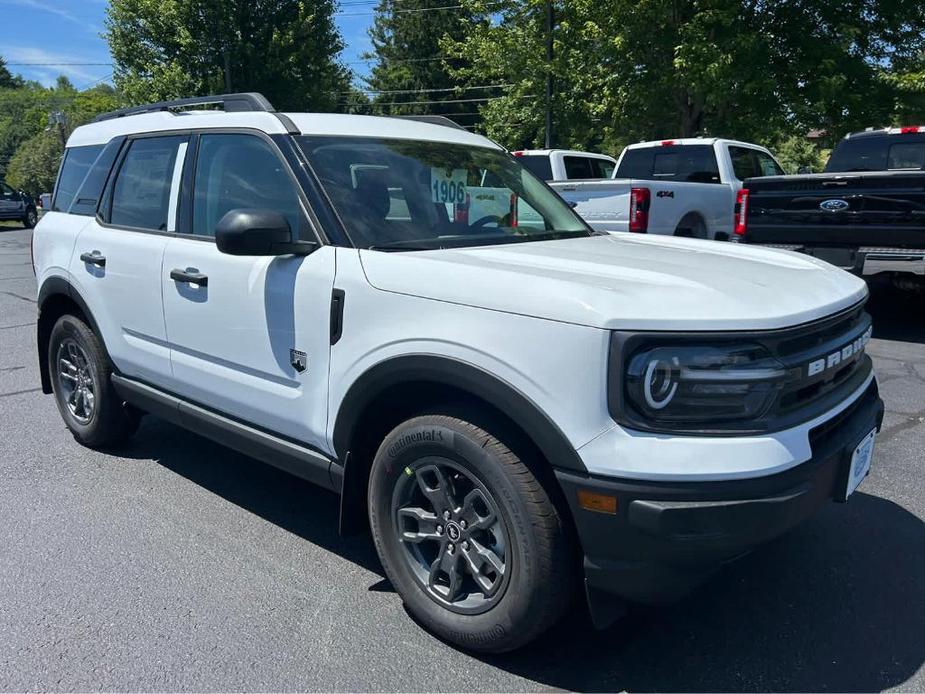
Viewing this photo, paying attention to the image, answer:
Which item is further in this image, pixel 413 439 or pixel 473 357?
pixel 413 439

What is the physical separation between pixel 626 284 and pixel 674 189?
7856mm

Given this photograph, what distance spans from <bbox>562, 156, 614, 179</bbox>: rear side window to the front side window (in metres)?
8.77

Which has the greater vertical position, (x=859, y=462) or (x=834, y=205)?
(x=834, y=205)

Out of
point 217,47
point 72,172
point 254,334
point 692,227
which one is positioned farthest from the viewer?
point 217,47

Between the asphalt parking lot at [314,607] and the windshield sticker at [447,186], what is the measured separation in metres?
1.64

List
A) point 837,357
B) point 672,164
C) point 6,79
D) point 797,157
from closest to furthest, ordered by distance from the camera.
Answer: point 837,357, point 672,164, point 797,157, point 6,79

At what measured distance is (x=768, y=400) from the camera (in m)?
2.27

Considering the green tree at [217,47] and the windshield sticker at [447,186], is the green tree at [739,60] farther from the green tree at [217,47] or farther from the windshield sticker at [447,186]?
the green tree at [217,47]

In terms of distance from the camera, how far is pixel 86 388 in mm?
4656

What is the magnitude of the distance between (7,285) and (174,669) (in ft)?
39.7

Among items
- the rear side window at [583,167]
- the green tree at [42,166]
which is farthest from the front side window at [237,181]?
the green tree at [42,166]

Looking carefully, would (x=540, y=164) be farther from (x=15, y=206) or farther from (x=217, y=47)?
(x=15, y=206)

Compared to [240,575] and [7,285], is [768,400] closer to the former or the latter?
[240,575]

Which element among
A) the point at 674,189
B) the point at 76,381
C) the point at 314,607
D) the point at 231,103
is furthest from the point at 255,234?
the point at 674,189
